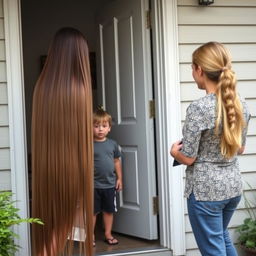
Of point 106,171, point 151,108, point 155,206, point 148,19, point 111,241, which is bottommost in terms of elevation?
point 111,241

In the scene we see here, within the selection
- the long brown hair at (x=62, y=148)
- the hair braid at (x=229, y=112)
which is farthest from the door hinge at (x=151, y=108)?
the hair braid at (x=229, y=112)

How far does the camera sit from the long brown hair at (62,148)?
7.84 ft

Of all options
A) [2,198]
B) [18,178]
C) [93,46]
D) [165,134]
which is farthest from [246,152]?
[93,46]

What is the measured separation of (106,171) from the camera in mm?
3744

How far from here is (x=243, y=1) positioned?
3.61 m

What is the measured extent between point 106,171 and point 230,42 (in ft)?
4.53

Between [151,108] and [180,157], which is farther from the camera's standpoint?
[151,108]

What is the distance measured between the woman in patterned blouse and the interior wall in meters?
3.57

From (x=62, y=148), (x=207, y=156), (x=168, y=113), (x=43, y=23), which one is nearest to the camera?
(x=207, y=156)

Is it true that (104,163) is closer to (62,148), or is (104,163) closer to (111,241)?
(111,241)

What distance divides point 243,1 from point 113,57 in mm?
1149

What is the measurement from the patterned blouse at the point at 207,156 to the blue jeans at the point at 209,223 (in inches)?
1.3

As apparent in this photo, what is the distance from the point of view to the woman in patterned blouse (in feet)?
7.02

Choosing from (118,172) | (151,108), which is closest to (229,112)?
(151,108)
